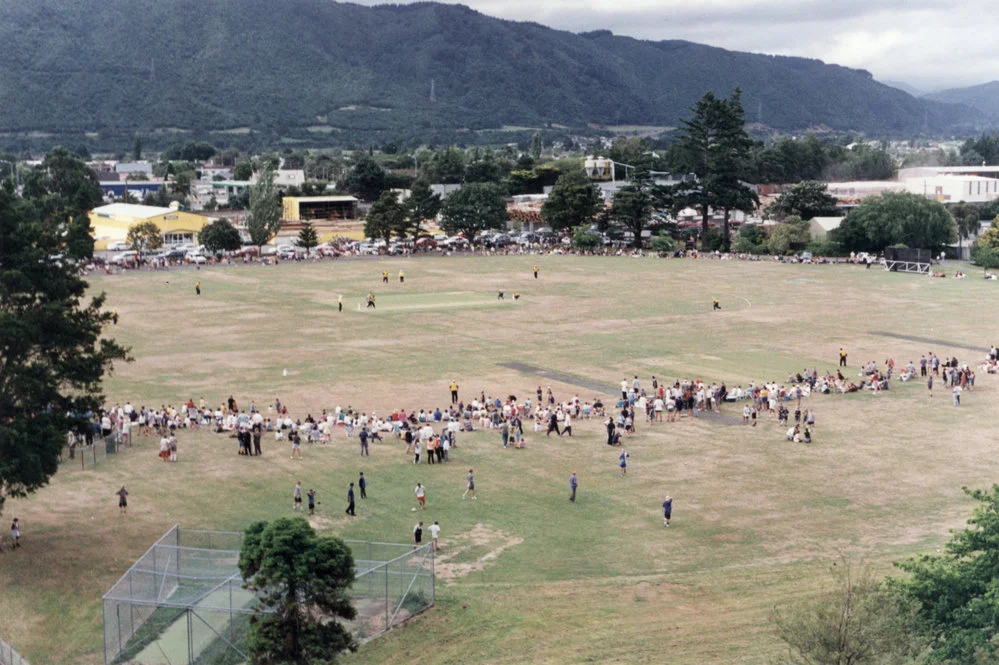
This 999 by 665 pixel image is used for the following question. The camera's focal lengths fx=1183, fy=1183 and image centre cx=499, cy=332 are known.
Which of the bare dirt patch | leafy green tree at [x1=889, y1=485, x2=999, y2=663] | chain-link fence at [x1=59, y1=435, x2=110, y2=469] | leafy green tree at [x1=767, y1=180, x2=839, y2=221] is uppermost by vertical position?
leafy green tree at [x1=767, y1=180, x2=839, y2=221]

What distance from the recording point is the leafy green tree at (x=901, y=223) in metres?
90.4

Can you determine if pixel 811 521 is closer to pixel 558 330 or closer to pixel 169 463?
pixel 169 463

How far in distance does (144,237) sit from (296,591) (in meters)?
90.5

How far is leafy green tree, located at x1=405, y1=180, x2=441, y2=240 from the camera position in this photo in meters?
103

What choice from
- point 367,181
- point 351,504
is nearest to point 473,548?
point 351,504

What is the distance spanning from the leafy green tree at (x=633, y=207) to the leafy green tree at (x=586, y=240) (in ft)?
10.3

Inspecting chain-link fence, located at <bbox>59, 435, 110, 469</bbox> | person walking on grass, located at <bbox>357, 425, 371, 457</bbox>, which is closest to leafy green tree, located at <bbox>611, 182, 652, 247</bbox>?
person walking on grass, located at <bbox>357, 425, 371, 457</bbox>

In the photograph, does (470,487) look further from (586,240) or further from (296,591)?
(586,240)

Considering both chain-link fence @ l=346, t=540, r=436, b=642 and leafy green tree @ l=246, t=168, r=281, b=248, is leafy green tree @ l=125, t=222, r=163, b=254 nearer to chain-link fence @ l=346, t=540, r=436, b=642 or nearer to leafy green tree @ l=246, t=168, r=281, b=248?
leafy green tree @ l=246, t=168, r=281, b=248

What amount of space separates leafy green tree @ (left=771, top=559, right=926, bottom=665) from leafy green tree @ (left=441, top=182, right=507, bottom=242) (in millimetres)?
87667

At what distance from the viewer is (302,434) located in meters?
38.1

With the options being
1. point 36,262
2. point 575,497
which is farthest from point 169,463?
point 575,497

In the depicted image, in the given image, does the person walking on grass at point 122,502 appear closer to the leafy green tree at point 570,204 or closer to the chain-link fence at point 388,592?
the chain-link fence at point 388,592

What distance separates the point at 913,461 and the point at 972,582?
667 inches
